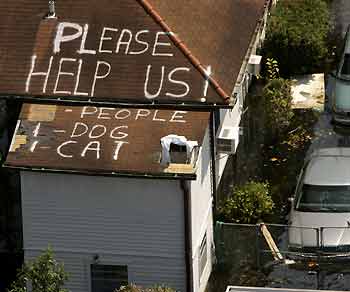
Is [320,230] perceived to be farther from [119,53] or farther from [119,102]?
[119,53]

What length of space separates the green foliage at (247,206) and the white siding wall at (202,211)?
60 cm

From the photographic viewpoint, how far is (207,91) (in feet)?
79.2

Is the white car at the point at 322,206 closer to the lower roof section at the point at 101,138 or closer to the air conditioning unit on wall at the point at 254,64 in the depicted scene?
the air conditioning unit on wall at the point at 254,64

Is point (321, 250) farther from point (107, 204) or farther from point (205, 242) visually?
point (107, 204)

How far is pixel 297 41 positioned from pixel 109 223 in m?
12.9

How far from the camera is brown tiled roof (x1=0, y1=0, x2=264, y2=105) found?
80.1ft

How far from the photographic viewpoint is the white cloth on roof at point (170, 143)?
909 inches

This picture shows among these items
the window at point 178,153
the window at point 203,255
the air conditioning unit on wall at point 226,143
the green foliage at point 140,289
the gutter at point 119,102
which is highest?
the gutter at point 119,102

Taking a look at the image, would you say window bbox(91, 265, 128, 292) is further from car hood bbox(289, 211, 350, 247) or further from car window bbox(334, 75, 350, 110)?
car window bbox(334, 75, 350, 110)

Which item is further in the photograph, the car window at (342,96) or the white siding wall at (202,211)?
the car window at (342,96)

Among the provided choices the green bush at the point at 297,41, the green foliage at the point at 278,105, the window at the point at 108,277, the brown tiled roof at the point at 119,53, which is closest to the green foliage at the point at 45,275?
the window at the point at 108,277

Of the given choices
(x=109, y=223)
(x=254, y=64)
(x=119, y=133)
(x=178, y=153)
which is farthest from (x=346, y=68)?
(x=109, y=223)

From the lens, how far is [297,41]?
114 feet

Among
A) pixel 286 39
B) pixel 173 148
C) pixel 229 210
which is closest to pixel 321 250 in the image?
pixel 229 210
